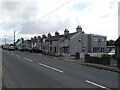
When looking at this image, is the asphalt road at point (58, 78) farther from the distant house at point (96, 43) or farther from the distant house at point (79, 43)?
the distant house at point (96, 43)

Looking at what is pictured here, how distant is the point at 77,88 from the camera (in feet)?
44.1

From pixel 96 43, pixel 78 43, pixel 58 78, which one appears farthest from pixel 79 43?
pixel 58 78

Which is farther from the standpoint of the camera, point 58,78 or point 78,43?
point 78,43

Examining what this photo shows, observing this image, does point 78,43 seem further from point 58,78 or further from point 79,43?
point 58,78

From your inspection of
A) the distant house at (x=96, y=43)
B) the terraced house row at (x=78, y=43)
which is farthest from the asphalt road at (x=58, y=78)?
the distant house at (x=96, y=43)

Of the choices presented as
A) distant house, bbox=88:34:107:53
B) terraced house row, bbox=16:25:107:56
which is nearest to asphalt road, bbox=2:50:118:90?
terraced house row, bbox=16:25:107:56

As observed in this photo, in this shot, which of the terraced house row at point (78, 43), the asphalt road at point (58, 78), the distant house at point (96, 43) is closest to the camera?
the asphalt road at point (58, 78)

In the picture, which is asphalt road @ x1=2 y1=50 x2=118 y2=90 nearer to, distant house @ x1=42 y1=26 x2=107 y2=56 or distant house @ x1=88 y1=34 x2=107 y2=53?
distant house @ x1=42 y1=26 x2=107 y2=56

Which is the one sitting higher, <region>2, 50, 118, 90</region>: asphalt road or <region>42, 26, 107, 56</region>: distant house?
<region>42, 26, 107, 56</region>: distant house

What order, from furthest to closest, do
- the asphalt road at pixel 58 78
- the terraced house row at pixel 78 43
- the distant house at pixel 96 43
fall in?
the distant house at pixel 96 43, the terraced house row at pixel 78 43, the asphalt road at pixel 58 78

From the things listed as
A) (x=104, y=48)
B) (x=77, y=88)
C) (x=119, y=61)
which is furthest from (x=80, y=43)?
(x=77, y=88)

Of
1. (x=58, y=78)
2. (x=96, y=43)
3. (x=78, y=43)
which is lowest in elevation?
(x=58, y=78)

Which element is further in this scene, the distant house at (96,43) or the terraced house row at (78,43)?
the distant house at (96,43)

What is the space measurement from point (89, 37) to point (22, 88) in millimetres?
66556
